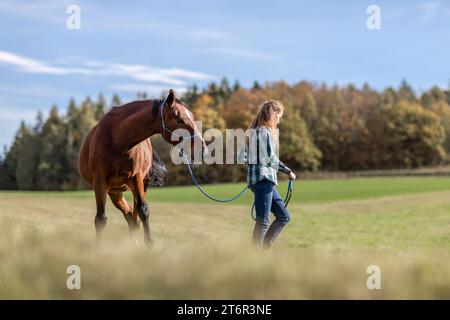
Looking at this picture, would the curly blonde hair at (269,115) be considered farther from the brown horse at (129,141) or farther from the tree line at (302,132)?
the tree line at (302,132)

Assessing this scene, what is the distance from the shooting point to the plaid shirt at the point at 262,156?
271 inches

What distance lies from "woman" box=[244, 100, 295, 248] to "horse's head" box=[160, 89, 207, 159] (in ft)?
2.62

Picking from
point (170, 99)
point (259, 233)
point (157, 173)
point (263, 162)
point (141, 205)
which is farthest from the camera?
point (157, 173)

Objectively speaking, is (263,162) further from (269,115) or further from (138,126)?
(138,126)

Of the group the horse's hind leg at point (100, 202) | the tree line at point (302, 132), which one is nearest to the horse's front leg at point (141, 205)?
the horse's hind leg at point (100, 202)

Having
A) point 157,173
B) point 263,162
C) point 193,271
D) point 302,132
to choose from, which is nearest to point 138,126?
point 157,173

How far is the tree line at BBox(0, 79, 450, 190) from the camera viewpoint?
70.8 metres

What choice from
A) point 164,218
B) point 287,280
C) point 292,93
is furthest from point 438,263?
point 292,93

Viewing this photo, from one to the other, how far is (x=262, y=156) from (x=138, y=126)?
161 centimetres

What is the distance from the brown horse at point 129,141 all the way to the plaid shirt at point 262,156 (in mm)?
799

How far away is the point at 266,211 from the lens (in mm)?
7008

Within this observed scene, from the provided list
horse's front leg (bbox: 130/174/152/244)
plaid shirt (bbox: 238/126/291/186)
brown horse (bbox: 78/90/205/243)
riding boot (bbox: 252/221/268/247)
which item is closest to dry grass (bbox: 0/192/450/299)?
horse's front leg (bbox: 130/174/152/244)
